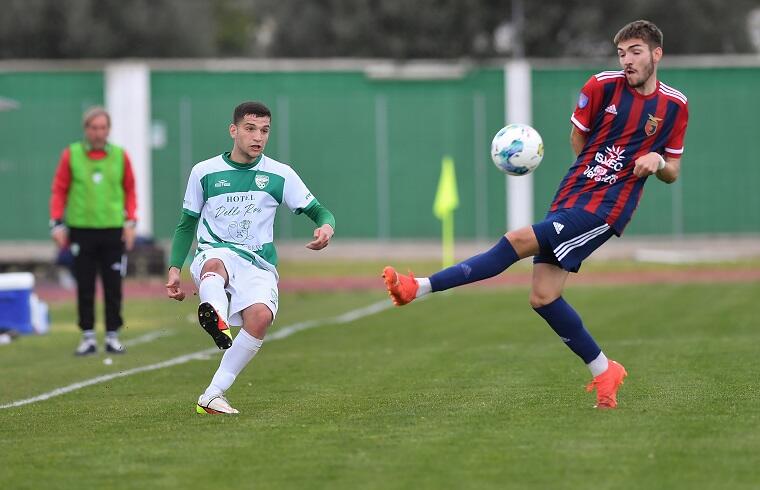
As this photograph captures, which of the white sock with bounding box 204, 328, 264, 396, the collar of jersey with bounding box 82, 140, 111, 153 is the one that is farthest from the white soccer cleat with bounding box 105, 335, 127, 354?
the white sock with bounding box 204, 328, 264, 396

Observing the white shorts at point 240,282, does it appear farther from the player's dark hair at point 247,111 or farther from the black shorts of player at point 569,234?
the black shorts of player at point 569,234

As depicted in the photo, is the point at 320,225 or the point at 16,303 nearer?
the point at 320,225

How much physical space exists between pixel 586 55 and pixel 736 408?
A: 44752 millimetres

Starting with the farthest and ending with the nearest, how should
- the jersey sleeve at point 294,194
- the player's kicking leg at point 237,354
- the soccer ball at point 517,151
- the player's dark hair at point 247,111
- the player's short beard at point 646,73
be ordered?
1. the soccer ball at point 517,151
2. the jersey sleeve at point 294,194
3. the player's dark hair at point 247,111
4. the player's kicking leg at point 237,354
5. the player's short beard at point 646,73

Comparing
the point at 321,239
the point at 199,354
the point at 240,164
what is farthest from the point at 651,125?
the point at 199,354

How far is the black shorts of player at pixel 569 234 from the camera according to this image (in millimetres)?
7648

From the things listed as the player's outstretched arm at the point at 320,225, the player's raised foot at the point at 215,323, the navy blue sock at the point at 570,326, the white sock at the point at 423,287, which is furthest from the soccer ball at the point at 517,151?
the player's raised foot at the point at 215,323

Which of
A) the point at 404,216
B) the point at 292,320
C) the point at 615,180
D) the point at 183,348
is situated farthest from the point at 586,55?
the point at 615,180

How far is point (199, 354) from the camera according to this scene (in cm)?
1246

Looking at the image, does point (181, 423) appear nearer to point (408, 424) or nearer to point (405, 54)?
point (408, 424)

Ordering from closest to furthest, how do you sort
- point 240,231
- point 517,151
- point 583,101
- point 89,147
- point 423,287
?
point 423,287, point 583,101, point 240,231, point 517,151, point 89,147

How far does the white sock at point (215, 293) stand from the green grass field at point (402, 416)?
60 cm

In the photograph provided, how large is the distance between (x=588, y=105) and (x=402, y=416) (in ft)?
6.66

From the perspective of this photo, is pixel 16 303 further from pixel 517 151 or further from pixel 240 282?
pixel 517 151
